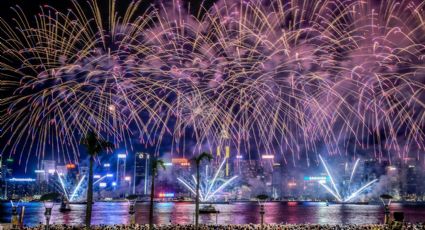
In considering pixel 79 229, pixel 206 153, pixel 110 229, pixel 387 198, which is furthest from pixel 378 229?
pixel 79 229

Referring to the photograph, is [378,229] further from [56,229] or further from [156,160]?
[56,229]

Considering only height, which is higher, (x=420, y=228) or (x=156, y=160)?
(x=156, y=160)

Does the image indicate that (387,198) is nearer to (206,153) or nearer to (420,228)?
(420,228)

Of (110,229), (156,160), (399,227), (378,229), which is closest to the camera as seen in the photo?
(399,227)

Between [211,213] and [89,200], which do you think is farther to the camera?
[211,213]

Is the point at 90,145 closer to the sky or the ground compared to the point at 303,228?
closer to the sky

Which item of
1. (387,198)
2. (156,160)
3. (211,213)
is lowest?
(211,213)

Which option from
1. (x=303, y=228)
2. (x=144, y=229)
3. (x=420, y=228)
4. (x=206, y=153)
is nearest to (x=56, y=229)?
(x=144, y=229)

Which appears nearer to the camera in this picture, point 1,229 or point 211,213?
point 1,229

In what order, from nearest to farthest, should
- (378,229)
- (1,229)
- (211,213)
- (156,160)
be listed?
(1,229)
(378,229)
(156,160)
(211,213)
